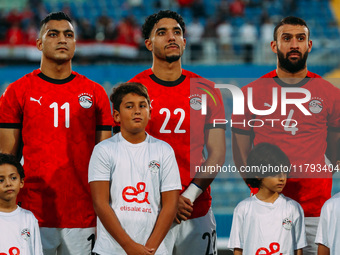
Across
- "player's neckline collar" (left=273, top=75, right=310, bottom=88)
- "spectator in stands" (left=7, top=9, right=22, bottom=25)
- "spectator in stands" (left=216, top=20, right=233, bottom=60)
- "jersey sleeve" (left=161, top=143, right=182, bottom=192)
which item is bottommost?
"jersey sleeve" (left=161, top=143, right=182, bottom=192)

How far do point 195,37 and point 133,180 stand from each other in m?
10.7

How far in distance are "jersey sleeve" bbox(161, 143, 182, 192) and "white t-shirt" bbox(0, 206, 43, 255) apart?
899mm

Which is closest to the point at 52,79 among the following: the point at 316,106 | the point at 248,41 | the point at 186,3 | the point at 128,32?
the point at 316,106

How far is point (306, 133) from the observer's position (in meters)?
4.12

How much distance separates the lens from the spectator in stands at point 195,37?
1310cm

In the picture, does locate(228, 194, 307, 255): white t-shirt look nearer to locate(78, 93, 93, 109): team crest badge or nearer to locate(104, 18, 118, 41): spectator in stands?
locate(78, 93, 93, 109): team crest badge

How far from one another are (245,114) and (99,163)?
1261 mm

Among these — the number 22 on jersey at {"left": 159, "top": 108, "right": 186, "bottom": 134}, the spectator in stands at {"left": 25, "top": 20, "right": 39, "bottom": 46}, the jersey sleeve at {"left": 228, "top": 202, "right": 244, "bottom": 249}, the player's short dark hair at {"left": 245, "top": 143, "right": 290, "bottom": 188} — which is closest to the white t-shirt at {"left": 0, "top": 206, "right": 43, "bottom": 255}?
the number 22 on jersey at {"left": 159, "top": 108, "right": 186, "bottom": 134}

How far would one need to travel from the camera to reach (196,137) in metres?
4.11

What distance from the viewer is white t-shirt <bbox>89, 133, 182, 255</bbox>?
11.6 feet

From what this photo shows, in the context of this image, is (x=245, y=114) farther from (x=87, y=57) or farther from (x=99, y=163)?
(x=87, y=57)


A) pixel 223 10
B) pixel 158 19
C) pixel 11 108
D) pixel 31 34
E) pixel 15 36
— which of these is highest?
pixel 223 10

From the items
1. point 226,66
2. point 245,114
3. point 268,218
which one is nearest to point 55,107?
point 245,114

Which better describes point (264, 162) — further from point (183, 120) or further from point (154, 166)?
point (154, 166)
